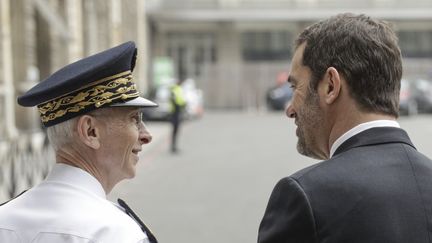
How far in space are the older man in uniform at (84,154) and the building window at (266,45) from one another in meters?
40.9

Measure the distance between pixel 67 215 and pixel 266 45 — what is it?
137ft

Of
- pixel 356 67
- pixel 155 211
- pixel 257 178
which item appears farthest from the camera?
pixel 257 178

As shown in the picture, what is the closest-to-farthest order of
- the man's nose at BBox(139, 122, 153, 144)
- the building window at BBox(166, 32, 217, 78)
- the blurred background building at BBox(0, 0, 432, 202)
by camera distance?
the man's nose at BBox(139, 122, 153, 144), the blurred background building at BBox(0, 0, 432, 202), the building window at BBox(166, 32, 217, 78)

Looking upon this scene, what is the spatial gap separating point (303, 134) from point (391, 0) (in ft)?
136

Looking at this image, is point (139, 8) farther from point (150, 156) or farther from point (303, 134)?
point (303, 134)

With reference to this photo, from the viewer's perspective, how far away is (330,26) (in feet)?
5.59

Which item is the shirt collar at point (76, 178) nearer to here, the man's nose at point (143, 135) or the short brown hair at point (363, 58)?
the man's nose at point (143, 135)

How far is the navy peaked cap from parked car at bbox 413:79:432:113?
27090 mm

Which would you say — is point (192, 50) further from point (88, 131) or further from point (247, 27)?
point (88, 131)

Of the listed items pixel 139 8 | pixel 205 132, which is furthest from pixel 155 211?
pixel 139 8

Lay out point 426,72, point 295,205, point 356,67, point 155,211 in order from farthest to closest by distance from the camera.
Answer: point 426,72 → point 155,211 → point 356,67 → point 295,205

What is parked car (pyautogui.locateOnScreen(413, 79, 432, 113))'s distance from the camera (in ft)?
89.0

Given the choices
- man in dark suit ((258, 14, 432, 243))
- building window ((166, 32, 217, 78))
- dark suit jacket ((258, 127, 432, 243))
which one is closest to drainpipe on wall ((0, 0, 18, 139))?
man in dark suit ((258, 14, 432, 243))

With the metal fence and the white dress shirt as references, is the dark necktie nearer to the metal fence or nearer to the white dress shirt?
the white dress shirt
